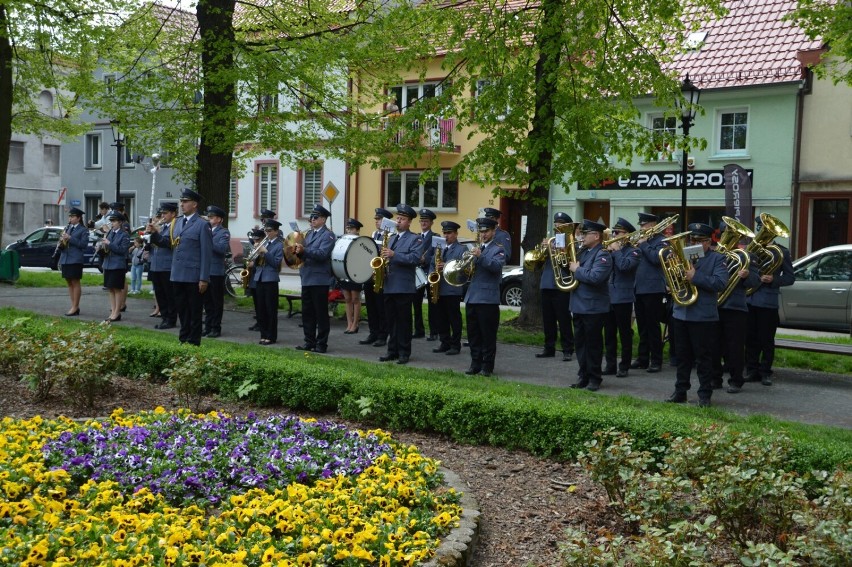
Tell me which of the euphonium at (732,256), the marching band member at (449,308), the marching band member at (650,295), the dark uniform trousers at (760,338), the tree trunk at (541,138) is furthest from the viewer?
the tree trunk at (541,138)

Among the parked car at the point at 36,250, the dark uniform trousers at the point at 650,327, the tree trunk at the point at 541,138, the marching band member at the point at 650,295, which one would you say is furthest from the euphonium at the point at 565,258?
the parked car at the point at 36,250

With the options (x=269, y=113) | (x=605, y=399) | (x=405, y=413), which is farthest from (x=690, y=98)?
(x=405, y=413)

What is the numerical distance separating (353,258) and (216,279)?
3.50 metres

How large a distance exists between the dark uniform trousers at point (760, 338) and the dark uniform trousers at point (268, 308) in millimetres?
6727

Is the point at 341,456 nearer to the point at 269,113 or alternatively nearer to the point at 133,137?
the point at 269,113

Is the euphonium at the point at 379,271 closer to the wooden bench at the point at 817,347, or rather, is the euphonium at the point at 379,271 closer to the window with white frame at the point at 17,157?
the wooden bench at the point at 817,347

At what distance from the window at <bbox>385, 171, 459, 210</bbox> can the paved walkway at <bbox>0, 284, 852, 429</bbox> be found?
59.8 ft

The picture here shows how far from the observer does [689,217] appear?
29234 mm

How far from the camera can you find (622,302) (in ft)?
41.5

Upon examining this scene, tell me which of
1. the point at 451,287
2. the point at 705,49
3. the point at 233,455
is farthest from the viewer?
the point at 705,49

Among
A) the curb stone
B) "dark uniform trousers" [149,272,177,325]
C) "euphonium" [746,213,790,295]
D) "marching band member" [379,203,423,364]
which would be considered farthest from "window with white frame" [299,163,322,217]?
the curb stone

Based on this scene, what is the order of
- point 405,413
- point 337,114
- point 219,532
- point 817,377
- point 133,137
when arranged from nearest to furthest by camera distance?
point 219,532 < point 405,413 < point 817,377 < point 337,114 < point 133,137

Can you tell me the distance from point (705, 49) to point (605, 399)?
21.7 metres

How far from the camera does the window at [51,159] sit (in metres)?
55.8
